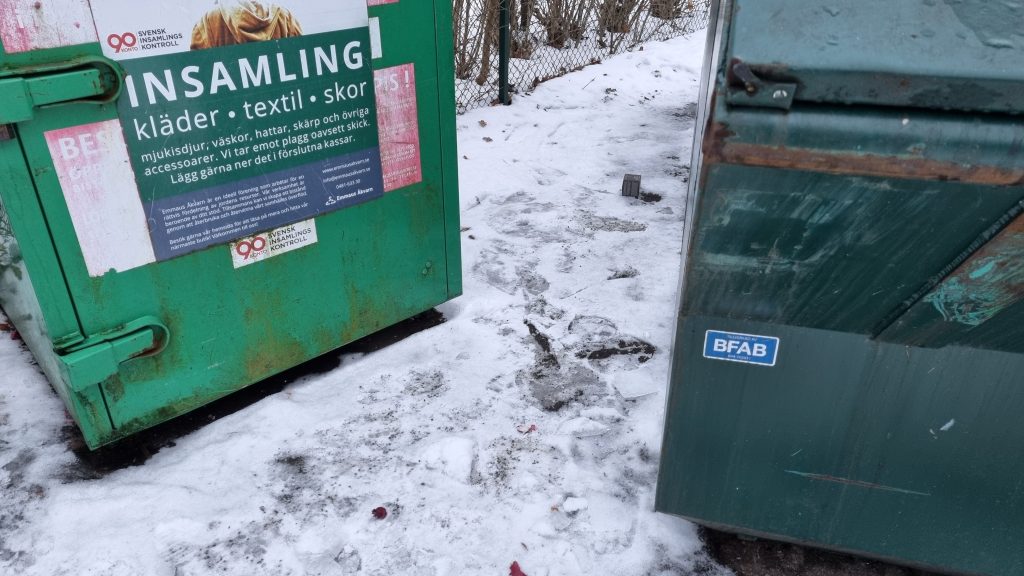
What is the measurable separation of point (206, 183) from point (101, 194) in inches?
11.4

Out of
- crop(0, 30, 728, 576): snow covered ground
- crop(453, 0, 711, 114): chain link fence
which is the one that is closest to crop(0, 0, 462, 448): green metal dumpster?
crop(0, 30, 728, 576): snow covered ground

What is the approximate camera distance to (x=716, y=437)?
70.5 inches

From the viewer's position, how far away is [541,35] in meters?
7.02

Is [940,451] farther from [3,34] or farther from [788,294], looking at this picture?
[3,34]

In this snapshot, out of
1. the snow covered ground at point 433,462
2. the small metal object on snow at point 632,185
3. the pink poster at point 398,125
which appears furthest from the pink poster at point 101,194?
the small metal object on snow at point 632,185

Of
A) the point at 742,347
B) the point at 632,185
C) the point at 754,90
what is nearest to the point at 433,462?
the point at 742,347

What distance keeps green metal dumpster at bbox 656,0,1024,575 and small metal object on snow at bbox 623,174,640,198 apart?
284 centimetres

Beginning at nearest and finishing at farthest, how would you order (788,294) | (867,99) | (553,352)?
1. (867,99)
2. (788,294)
3. (553,352)

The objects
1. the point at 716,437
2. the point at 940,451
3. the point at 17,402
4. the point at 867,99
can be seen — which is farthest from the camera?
the point at 17,402

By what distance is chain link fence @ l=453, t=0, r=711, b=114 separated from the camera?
590 centimetres

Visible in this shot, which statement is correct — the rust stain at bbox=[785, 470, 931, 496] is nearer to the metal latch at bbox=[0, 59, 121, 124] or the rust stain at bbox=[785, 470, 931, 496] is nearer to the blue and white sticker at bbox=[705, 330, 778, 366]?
the blue and white sticker at bbox=[705, 330, 778, 366]

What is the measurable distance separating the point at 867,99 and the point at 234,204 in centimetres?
181

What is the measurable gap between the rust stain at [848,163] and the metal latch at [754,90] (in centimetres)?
6

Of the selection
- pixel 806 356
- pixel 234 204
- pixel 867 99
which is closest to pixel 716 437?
pixel 806 356
